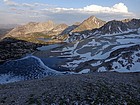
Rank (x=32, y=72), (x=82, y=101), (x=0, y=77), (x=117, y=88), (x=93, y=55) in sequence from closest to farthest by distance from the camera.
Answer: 1. (x=82, y=101)
2. (x=117, y=88)
3. (x=0, y=77)
4. (x=32, y=72)
5. (x=93, y=55)

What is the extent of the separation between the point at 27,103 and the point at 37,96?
197 cm

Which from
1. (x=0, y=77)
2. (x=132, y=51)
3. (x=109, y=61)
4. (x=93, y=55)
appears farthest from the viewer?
(x=93, y=55)

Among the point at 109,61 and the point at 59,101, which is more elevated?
the point at 59,101

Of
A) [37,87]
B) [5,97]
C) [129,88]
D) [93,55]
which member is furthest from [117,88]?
[93,55]

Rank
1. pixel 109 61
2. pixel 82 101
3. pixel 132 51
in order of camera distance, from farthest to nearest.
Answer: pixel 132 51, pixel 109 61, pixel 82 101

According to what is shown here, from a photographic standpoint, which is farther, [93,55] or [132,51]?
[93,55]

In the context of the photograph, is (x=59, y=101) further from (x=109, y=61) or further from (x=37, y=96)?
(x=109, y=61)

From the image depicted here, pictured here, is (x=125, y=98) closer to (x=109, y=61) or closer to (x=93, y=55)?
(x=109, y=61)

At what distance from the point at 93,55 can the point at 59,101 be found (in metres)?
164

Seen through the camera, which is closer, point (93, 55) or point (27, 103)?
point (27, 103)

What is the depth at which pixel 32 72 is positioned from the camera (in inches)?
5079

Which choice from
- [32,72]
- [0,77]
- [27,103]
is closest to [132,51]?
[32,72]

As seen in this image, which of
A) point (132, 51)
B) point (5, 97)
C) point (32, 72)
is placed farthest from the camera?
point (132, 51)

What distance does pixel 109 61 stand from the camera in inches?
5906
